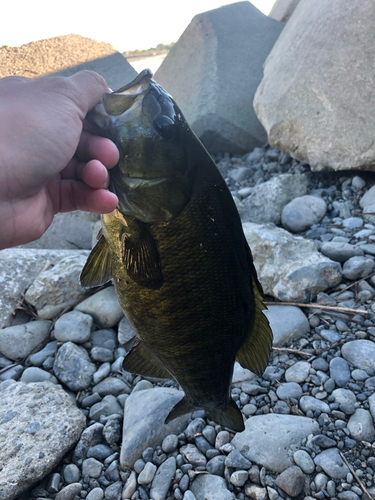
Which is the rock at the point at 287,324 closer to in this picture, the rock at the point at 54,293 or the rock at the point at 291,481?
the rock at the point at 291,481

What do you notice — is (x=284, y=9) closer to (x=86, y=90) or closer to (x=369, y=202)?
(x=369, y=202)

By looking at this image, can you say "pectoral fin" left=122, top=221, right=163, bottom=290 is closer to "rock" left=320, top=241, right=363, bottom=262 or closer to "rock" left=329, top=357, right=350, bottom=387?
"rock" left=329, top=357, right=350, bottom=387

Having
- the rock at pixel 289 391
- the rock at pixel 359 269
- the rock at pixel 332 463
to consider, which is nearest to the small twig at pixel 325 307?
the rock at pixel 359 269

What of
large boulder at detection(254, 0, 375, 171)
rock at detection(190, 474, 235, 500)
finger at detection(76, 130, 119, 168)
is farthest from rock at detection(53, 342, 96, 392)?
large boulder at detection(254, 0, 375, 171)

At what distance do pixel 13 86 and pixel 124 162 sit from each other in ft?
1.64

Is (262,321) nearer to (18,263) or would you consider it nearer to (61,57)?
(18,263)

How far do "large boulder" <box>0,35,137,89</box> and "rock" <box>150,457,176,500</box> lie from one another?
7851 millimetres

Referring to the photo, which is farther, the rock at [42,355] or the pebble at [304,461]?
the rock at [42,355]

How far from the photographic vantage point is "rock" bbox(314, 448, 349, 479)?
220cm

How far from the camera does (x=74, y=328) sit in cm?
359

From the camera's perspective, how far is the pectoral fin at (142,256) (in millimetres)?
1644

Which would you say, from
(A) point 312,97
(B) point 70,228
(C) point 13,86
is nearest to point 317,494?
(C) point 13,86

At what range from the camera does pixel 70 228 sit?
678 cm

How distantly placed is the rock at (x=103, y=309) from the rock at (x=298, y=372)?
1644 millimetres
